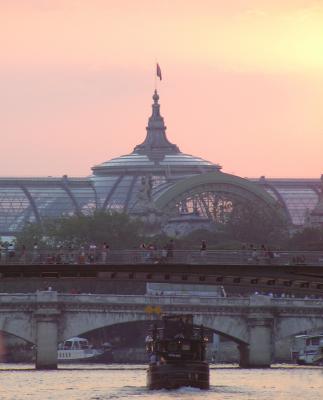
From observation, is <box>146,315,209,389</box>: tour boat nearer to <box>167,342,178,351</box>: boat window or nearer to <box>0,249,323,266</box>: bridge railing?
<box>167,342,178,351</box>: boat window

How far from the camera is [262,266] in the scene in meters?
→ 137

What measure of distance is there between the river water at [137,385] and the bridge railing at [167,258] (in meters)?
9.97

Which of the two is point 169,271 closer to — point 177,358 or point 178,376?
point 178,376

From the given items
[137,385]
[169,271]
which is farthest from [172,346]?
[169,271]

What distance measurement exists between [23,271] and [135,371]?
164ft

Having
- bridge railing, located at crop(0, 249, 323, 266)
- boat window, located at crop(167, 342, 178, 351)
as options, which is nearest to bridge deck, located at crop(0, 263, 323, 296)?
bridge railing, located at crop(0, 249, 323, 266)

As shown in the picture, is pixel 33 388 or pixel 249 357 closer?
pixel 33 388

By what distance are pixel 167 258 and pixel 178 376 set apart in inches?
864

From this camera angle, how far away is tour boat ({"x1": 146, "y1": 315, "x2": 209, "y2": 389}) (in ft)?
520

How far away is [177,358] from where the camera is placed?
162m

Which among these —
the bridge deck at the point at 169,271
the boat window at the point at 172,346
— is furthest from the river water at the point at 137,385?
the bridge deck at the point at 169,271

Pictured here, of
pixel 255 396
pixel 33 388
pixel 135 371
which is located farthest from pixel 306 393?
pixel 135 371

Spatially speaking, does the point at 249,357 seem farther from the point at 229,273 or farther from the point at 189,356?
the point at 229,273

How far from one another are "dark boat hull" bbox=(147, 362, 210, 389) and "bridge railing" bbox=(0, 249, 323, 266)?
16546mm
